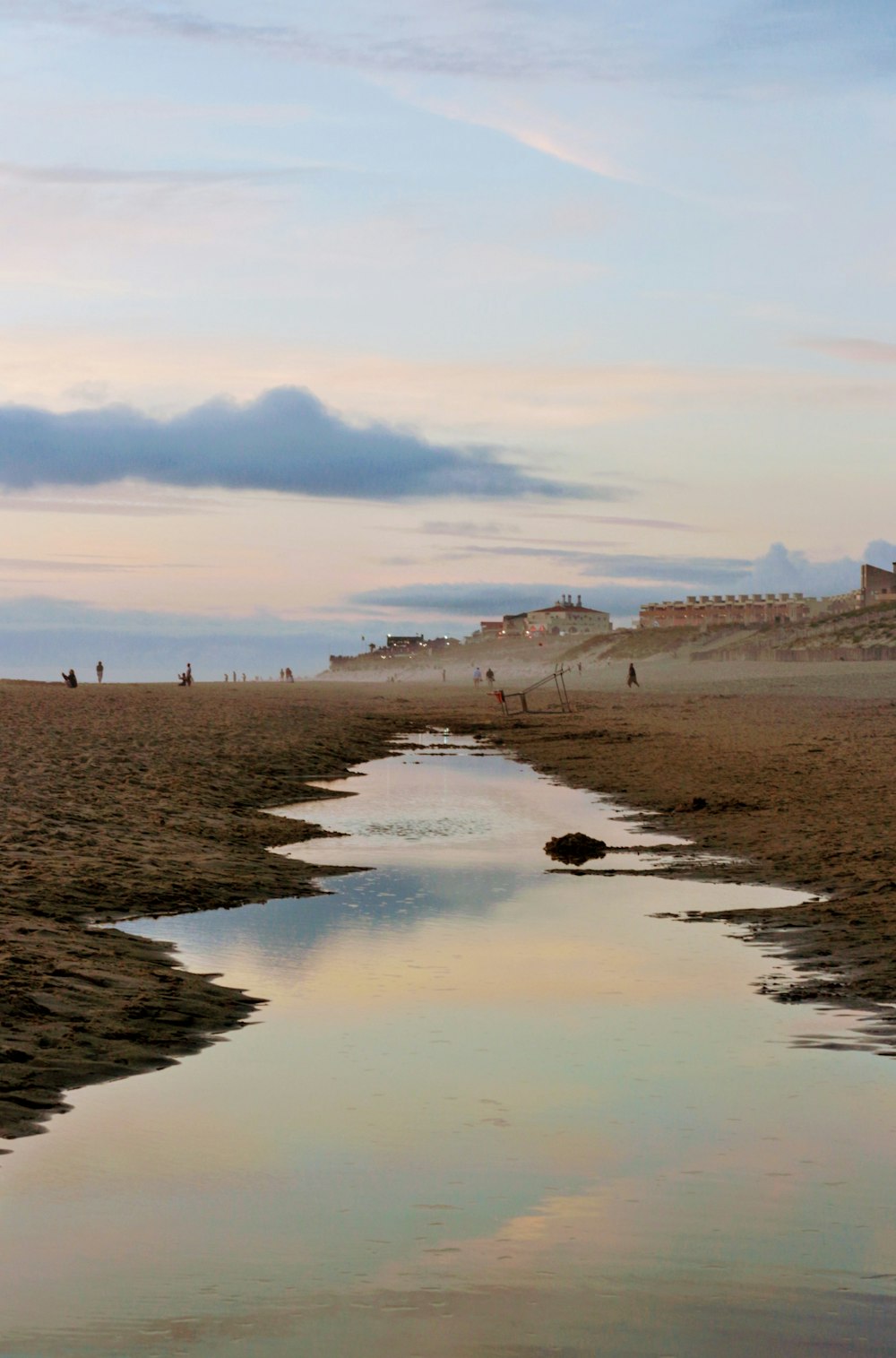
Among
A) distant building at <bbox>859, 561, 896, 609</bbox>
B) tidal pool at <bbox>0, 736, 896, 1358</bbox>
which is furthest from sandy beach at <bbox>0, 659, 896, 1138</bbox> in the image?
distant building at <bbox>859, 561, 896, 609</bbox>

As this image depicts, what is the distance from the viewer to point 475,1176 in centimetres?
→ 730

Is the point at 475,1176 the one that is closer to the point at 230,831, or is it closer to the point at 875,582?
the point at 230,831

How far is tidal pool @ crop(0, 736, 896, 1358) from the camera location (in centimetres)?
564

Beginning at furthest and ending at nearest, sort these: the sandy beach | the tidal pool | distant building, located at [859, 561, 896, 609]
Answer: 1. distant building, located at [859, 561, 896, 609]
2. the sandy beach
3. the tidal pool

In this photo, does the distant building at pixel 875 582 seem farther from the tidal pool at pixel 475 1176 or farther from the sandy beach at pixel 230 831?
the tidal pool at pixel 475 1176

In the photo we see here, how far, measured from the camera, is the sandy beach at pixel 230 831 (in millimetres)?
10344

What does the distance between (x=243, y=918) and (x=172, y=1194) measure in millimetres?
7877

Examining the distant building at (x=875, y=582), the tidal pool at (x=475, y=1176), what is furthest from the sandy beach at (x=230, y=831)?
the distant building at (x=875, y=582)

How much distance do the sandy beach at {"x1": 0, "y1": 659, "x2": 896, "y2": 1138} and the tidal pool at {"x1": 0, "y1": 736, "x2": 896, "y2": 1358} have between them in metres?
0.59

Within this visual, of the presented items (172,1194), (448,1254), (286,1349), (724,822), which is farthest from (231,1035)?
(724,822)

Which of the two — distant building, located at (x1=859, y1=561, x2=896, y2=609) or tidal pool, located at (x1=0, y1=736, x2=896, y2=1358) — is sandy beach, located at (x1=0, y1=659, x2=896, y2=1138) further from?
distant building, located at (x1=859, y1=561, x2=896, y2=609)

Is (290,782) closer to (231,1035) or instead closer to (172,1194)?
(231,1035)

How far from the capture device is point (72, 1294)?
5.89m

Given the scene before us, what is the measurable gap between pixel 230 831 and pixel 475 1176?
14475 millimetres
